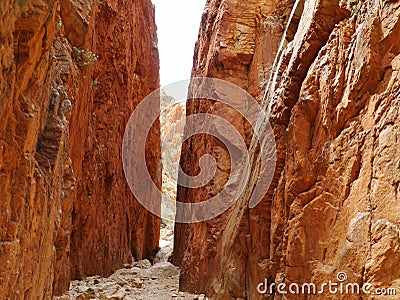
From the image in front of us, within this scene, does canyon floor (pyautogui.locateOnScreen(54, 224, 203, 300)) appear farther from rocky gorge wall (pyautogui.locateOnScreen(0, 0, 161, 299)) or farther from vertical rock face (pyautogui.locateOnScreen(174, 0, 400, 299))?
vertical rock face (pyautogui.locateOnScreen(174, 0, 400, 299))

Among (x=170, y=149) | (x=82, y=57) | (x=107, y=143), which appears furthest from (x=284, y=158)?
(x=170, y=149)

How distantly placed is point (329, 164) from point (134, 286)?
788 cm

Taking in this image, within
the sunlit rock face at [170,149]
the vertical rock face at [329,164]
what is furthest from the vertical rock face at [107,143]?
the sunlit rock face at [170,149]

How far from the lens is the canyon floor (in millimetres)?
9438

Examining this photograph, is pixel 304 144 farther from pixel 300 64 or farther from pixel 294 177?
pixel 300 64

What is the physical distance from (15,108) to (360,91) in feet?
12.2

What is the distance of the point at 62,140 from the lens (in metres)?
5.84

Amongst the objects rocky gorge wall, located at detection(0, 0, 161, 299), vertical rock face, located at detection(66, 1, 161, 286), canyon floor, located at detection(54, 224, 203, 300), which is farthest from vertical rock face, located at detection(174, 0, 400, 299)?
vertical rock face, located at detection(66, 1, 161, 286)

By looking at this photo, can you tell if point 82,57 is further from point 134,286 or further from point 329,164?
point 134,286

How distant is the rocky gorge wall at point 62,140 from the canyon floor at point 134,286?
455mm

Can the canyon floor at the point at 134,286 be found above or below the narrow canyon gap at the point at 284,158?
below

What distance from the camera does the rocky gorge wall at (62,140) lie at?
12.1 ft

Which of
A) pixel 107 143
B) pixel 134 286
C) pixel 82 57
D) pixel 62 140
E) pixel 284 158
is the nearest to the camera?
pixel 62 140

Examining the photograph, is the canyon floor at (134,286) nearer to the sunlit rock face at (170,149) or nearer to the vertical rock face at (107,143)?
the vertical rock face at (107,143)
